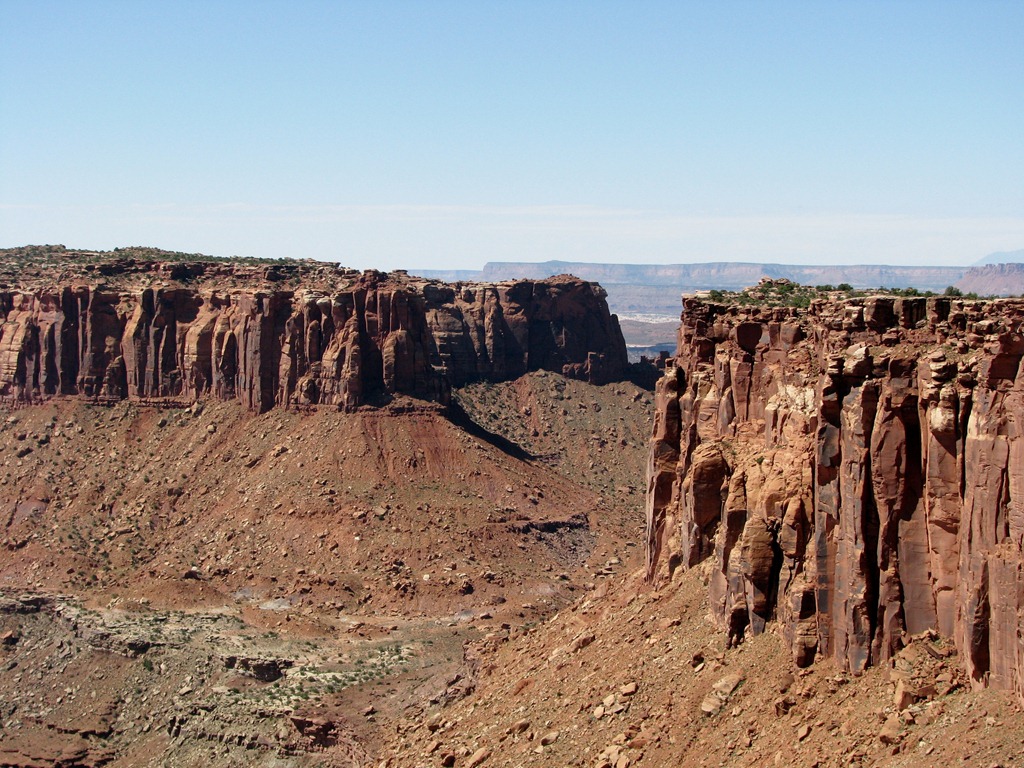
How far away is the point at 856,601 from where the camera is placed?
39.3 metres

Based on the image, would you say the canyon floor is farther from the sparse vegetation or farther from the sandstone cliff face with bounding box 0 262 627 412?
the sparse vegetation

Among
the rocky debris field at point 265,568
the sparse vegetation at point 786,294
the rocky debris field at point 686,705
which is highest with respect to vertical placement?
the sparse vegetation at point 786,294

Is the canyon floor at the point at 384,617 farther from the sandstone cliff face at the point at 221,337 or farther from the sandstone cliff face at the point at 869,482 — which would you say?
the sandstone cliff face at the point at 221,337

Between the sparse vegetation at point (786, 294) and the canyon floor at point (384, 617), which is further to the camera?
the sparse vegetation at point (786, 294)

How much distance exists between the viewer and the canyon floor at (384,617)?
41.9 m

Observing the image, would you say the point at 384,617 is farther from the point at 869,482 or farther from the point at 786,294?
the point at 869,482

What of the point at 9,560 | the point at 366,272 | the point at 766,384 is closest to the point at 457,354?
the point at 366,272

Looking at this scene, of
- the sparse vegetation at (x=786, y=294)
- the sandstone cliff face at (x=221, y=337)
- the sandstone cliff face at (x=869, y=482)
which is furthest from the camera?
the sandstone cliff face at (x=221, y=337)

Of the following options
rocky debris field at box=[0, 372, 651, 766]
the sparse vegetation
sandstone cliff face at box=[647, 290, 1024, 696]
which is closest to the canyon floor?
rocky debris field at box=[0, 372, 651, 766]

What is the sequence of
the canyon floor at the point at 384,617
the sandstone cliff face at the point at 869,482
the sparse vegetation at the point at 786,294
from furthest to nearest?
the sparse vegetation at the point at 786,294 < the canyon floor at the point at 384,617 < the sandstone cliff face at the point at 869,482

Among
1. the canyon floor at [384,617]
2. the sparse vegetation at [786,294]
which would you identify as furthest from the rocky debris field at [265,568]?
the sparse vegetation at [786,294]

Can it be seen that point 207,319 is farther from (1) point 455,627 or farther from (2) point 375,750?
(2) point 375,750

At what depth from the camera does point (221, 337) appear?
11088cm

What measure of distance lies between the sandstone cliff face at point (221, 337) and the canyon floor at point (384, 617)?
7.21ft
